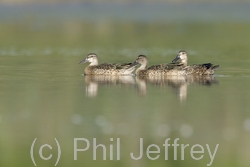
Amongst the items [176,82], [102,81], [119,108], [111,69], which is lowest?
[119,108]

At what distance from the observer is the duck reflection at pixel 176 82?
14.5m

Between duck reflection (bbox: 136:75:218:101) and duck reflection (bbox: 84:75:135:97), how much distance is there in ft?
0.67

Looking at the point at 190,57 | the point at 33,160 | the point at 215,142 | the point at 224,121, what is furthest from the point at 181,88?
the point at 190,57

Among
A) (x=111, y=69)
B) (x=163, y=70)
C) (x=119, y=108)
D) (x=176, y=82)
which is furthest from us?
(x=111, y=69)

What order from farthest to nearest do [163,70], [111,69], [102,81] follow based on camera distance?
[111,69]
[163,70]
[102,81]

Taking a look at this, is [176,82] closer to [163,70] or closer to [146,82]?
[146,82]

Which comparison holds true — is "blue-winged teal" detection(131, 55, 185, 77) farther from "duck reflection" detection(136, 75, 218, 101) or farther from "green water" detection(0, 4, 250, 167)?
"green water" detection(0, 4, 250, 167)

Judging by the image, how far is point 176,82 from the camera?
51.3ft

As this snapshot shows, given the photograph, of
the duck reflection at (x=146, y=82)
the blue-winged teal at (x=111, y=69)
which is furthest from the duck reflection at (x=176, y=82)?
the blue-winged teal at (x=111, y=69)

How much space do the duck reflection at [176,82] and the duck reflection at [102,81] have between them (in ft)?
0.67

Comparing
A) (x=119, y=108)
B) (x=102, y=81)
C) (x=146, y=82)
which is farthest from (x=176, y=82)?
(x=119, y=108)

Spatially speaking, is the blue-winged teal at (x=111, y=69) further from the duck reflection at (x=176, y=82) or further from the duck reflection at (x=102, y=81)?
the duck reflection at (x=176, y=82)

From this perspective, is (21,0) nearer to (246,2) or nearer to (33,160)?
(246,2)

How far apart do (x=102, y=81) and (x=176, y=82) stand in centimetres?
135
